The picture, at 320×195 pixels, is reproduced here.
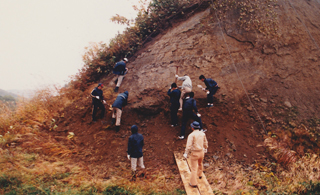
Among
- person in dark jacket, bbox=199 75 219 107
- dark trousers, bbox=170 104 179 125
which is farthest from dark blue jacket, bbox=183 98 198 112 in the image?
person in dark jacket, bbox=199 75 219 107

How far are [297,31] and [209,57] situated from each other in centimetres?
498

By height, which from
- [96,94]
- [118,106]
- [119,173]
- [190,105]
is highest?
[96,94]

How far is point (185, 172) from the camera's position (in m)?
5.18

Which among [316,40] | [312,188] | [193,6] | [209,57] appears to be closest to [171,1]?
[193,6]

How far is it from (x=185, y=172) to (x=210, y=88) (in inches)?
140

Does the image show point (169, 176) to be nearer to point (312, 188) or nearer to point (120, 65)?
point (312, 188)

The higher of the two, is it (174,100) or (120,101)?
(120,101)

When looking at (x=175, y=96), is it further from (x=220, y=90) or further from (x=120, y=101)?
(x=220, y=90)

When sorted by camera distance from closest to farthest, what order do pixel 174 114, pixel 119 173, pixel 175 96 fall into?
pixel 119 173 < pixel 175 96 < pixel 174 114

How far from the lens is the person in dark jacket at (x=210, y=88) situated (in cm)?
705

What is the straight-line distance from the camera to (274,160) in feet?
18.8

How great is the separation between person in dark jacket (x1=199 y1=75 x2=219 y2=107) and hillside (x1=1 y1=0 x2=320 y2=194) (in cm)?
31

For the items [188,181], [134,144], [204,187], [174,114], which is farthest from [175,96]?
[204,187]

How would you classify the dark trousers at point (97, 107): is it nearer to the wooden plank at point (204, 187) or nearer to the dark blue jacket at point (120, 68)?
the dark blue jacket at point (120, 68)
